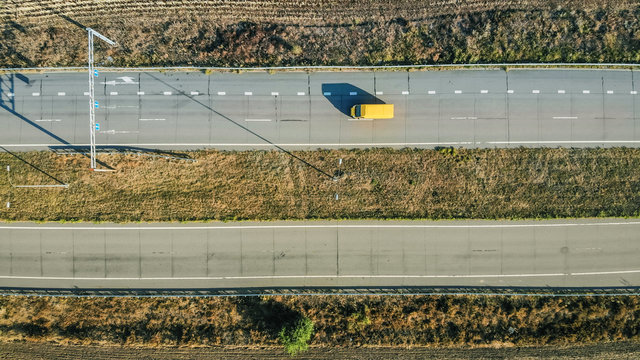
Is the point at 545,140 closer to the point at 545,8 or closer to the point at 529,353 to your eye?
the point at 545,8

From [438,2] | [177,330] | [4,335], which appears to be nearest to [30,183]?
[4,335]

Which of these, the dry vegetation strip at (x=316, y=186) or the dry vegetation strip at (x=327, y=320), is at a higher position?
the dry vegetation strip at (x=316, y=186)

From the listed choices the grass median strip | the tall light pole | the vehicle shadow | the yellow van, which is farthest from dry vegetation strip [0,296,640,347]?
the vehicle shadow

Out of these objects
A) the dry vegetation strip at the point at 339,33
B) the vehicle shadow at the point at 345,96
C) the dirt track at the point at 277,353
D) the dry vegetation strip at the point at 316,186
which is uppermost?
the dry vegetation strip at the point at 339,33

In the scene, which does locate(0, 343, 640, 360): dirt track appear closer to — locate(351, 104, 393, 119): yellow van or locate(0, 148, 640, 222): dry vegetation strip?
locate(0, 148, 640, 222): dry vegetation strip

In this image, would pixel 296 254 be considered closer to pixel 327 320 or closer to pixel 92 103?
pixel 327 320

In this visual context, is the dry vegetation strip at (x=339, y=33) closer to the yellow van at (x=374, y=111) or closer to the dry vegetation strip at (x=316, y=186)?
the yellow van at (x=374, y=111)

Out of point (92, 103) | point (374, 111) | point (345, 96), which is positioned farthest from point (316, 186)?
point (92, 103)

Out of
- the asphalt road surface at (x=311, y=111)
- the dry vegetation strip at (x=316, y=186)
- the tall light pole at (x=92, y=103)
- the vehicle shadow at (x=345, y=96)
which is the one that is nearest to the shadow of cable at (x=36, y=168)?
the dry vegetation strip at (x=316, y=186)
